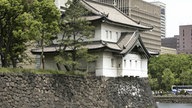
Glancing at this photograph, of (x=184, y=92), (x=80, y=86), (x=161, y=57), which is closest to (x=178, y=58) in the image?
(x=161, y=57)

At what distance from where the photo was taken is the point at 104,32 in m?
41.6

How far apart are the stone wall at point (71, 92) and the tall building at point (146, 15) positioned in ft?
353

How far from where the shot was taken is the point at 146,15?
16588 cm

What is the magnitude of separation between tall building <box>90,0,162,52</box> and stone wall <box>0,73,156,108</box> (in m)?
107

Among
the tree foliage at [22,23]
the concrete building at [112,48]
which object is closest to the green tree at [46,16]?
the tree foliage at [22,23]

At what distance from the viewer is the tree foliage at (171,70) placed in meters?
101

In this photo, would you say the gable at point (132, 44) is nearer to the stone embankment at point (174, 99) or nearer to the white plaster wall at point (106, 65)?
the white plaster wall at point (106, 65)

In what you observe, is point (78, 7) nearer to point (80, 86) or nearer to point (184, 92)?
point (80, 86)

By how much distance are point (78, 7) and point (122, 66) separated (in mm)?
7781

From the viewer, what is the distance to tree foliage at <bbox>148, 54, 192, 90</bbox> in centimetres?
10082

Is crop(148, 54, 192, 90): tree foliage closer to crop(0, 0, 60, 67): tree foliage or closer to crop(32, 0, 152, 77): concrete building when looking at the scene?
crop(32, 0, 152, 77): concrete building

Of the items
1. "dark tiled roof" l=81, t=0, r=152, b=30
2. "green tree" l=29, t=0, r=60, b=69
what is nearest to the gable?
"dark tiled roof" l=81, t=0, r=152, b=30

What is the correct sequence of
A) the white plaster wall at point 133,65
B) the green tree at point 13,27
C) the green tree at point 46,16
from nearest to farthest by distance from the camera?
the green tree at point 13,27 < the green tree at point 46,16 < the white plaster wall at point 133,65

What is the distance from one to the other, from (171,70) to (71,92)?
241ft
